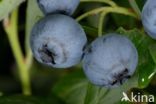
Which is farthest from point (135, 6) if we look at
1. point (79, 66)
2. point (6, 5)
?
point (79, 66)

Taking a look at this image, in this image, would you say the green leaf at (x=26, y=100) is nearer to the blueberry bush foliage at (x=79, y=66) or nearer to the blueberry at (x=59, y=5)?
the blueberry bush foliage at (x=79, y=66)

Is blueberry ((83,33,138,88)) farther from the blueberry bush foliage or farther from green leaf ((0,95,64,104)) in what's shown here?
green leaf ((0,95,64,104))

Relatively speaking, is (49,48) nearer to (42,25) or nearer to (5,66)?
(42,25)

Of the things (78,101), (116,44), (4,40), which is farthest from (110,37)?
(4,40)

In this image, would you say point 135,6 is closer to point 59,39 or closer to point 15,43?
point 59,39

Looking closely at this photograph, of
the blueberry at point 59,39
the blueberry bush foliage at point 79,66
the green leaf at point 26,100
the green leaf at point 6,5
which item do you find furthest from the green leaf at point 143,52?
the green leaf at point 26,100

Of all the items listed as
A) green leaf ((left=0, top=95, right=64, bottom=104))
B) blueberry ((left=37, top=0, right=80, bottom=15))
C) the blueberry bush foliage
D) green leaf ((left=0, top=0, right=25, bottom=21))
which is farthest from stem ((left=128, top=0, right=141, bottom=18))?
green leaf ((left=0, top=95, right=64, bottom=104))

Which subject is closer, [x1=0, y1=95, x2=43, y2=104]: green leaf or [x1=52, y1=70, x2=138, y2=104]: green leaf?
[x1=52, y1=70, x2=138, y2=104]: green leaf
